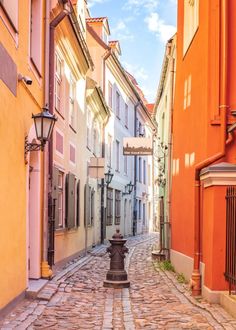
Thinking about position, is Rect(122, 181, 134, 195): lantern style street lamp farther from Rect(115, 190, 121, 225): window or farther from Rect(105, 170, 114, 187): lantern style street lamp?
Rect(105, 170, 114, 187): lantern style street lamp

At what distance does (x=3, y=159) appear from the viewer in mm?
6594

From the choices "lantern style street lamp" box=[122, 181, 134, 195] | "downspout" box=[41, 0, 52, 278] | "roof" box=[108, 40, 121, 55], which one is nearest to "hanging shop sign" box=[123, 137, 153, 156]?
"downspout" box=[41, 0, 52, 278]

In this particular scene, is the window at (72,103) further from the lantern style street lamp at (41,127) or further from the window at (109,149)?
the window at (109,149)

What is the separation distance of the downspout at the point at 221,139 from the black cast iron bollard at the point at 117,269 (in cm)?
154

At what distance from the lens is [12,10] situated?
7133mm

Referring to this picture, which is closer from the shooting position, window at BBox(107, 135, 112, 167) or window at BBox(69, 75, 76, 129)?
window at BBox(69, 75, 76, 129)

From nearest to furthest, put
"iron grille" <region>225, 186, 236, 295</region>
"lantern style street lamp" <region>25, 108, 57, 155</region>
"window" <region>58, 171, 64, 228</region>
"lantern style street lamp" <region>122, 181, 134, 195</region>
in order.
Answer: "iron grille" <region>225, 186, 236, 295</region>
"lantern style street lamp" <region>25, 108, 57, 155</region>
"window" <region>58, 171, 64, 228</region>
"lantern style street lamp" <region>122, 181, 134, 195</region>

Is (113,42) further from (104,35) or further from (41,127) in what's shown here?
(41,127)

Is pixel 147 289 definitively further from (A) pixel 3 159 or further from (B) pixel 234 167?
→ (A) pixel 3 159

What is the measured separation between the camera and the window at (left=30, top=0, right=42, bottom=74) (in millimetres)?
9664

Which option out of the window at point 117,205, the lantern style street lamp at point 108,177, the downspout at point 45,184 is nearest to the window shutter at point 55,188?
the downspout at point 45,184

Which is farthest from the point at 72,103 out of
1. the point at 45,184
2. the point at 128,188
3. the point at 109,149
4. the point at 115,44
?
the point at 128,188

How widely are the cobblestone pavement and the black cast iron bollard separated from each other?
7.5 inches

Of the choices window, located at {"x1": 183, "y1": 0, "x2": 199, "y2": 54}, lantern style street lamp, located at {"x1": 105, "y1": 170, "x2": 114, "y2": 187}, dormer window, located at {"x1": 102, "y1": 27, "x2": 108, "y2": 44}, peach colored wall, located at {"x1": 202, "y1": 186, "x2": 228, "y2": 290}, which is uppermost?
dormer window, located at {"x1": 102, "y1": 27, "x2": 108, "y2": 44}
